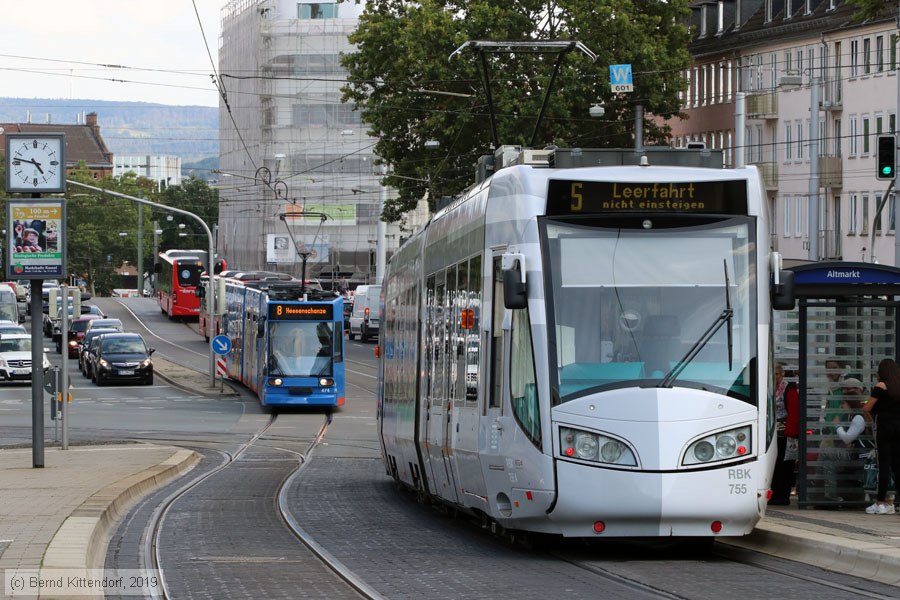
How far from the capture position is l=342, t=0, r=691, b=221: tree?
184 feet

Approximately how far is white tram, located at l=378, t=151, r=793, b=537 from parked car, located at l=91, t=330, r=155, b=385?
4313 cm

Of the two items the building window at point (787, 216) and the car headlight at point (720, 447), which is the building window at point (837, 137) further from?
the car headlight at point (720, 447)

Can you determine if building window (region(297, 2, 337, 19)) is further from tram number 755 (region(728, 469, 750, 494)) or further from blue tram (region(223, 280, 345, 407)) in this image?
tram number 755 (region(728, 469, 750, 494))

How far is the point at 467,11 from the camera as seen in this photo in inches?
2286

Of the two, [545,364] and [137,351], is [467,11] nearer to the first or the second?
[137,351]

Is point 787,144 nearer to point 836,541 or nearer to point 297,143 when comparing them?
point 297,143

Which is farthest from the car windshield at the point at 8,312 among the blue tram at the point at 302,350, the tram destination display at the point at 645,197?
the tram destination display at the point at 645,197

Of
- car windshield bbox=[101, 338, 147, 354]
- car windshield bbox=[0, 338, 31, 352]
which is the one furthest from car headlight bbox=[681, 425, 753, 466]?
car windshield bbox=[0, 338, 31, 352]

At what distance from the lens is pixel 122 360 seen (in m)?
57.4

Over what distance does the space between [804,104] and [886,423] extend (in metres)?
58.9

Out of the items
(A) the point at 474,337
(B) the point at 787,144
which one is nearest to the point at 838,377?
(A) the point at 474,337

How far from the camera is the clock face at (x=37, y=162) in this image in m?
26.5

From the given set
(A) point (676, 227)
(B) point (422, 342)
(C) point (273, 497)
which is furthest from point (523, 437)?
(C) point (273, 497)

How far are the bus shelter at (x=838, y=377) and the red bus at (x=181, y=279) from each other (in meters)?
72.6
